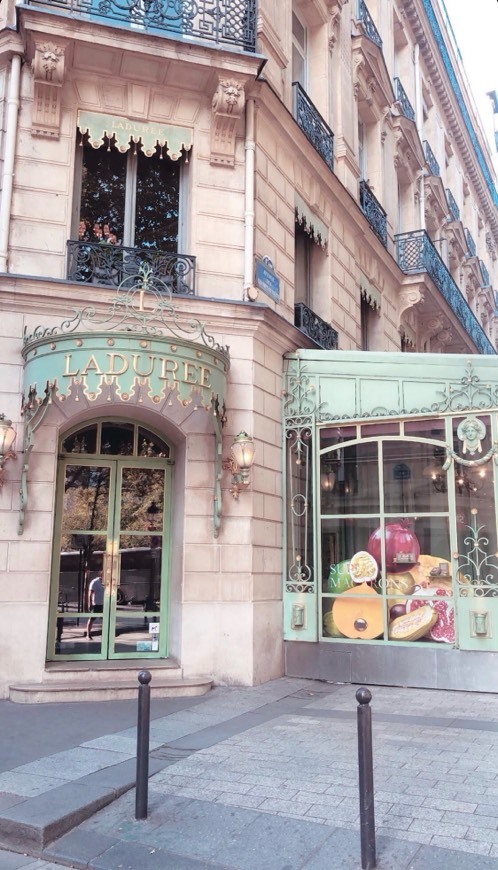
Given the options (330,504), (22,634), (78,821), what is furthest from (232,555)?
(78,821)

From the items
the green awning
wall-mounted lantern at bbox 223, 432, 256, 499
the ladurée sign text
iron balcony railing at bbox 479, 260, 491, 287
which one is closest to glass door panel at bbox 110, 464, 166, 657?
wall-mounted lantern at bbox 223, 432, 256, 499

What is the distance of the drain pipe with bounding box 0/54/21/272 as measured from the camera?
8.63 m

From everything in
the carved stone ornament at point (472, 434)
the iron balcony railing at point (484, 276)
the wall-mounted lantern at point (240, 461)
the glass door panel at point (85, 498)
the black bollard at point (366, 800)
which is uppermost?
the iron balcony railing at point (484, 276)

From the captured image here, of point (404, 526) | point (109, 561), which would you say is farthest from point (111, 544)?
point (404, 526)

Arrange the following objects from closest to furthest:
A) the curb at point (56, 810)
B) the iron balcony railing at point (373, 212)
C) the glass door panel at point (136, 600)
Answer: the curb at point (56, 810)
the glass door panel at point (136, 600)
the iron balcony railing at point (373, 212)

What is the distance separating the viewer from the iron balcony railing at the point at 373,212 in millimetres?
14609

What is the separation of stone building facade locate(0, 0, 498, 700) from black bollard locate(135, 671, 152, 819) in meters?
3.38

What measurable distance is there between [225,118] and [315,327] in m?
3.54

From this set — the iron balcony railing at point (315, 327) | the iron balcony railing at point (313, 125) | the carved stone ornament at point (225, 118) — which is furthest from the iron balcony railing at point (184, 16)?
the iron balcony railing at point (315, 327)

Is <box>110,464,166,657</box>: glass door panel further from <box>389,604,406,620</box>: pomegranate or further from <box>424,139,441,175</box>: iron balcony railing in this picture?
<box>424,139,441,175</box>: iron balcony railing

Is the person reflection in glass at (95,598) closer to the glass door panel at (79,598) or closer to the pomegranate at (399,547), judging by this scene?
the glass door panel at (79,598)

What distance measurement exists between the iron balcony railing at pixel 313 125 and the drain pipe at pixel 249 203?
180cm

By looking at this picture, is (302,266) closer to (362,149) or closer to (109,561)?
(362,149)

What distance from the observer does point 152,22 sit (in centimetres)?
961
